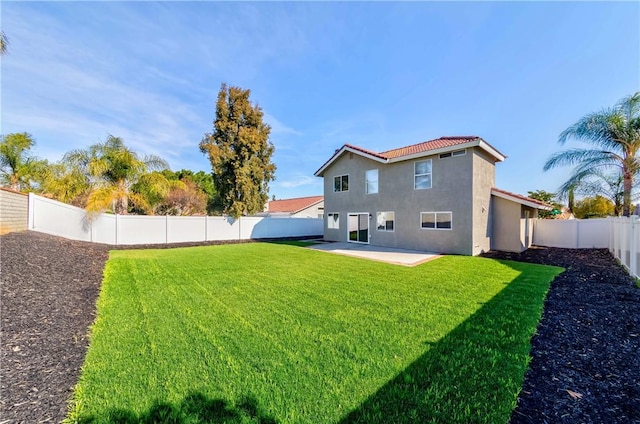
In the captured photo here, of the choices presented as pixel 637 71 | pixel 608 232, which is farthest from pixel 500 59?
pixel 608 232

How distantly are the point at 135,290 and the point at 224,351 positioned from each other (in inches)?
174

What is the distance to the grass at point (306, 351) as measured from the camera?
8.60 feet

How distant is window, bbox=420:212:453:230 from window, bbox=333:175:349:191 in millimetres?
5876

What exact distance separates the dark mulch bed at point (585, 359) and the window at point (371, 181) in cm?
1076

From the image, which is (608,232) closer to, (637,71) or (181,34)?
(637,71)

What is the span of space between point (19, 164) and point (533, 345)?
106ft

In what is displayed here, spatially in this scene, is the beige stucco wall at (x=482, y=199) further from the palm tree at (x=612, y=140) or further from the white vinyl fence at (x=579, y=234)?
the white vinyl fence at (x=579, y=234)

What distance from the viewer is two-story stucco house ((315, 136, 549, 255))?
13.1m

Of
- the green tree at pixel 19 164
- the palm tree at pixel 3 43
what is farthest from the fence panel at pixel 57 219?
the green tree at pixel 19 164

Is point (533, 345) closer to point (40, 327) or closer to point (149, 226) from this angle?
point (40, 327)

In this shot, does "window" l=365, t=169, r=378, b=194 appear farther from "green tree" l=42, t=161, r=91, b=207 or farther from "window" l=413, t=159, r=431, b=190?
"green tree" l=42, t=161, r=91, b=207

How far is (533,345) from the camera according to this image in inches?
157

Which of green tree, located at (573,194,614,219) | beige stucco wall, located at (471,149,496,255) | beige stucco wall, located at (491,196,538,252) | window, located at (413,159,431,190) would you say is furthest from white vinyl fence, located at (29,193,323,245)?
green tree, located at (573,194,614,219)

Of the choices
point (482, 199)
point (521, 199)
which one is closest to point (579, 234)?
point (521, 199)
